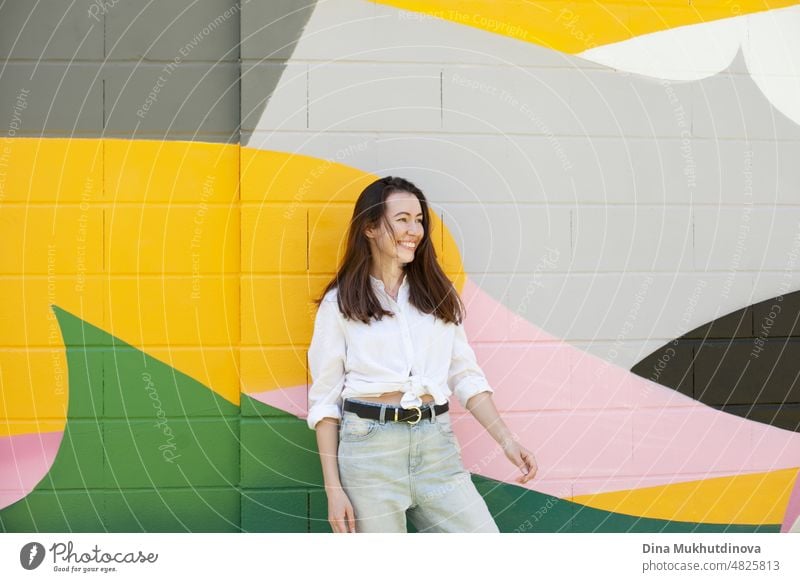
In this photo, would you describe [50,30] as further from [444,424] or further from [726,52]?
[726,52]

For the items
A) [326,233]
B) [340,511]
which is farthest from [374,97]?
[340,511]

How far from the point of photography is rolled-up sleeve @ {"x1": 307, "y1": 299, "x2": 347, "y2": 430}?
8.47ft

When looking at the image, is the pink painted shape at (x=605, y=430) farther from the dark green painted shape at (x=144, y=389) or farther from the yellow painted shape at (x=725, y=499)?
the dark green painted shape at (x=144, y=389)

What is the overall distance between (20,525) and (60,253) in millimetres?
1003

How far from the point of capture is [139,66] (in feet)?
10.1

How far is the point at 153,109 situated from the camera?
3072mm

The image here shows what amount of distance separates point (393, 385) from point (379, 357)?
101 mm

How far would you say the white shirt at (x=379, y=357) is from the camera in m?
2.56

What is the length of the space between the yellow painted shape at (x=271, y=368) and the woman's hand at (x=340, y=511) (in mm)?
624

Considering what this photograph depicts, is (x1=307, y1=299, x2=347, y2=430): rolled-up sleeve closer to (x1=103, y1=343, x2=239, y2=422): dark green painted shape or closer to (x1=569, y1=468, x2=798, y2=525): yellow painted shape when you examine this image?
(x1=103, y1=343, x2=239, y2=422): dark green painted shape

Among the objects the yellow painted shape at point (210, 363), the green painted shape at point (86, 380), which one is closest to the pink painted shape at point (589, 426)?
the yellow painted shape at point (210, 363)

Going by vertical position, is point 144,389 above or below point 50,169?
below

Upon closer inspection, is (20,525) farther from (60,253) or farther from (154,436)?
(60,253)

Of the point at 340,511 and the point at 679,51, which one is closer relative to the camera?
the point at 340,511
